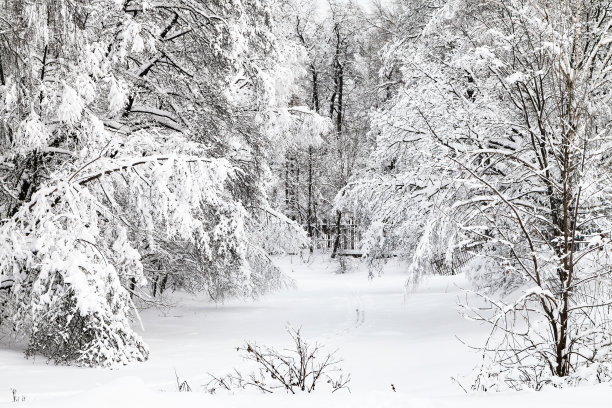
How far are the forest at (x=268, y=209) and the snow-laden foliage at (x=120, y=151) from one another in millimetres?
44

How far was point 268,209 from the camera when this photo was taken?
13.0 m

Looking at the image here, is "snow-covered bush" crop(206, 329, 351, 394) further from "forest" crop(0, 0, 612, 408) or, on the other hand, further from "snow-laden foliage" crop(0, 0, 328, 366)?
"snow-laden foliage" crop(0, 0, 328, 366)

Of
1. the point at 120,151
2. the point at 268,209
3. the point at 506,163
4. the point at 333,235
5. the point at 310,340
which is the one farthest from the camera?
the point at 333,235

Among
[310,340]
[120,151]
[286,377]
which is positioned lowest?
[310,340]

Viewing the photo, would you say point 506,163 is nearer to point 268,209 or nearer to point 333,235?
point 268,209

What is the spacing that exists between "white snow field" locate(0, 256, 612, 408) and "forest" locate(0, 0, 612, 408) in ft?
0.16

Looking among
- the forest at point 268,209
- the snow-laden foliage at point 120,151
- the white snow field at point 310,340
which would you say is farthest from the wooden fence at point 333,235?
the snow-laden foliage at point 120,151

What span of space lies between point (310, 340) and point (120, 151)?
15.1 ft

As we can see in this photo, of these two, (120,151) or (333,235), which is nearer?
(120,151)

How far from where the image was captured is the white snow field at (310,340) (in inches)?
145

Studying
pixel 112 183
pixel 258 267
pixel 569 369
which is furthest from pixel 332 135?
pixel 569 369

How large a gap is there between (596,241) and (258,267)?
954cm

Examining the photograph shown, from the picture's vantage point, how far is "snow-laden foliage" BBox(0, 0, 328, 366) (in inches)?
276

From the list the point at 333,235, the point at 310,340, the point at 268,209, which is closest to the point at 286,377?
the point at 310,340
